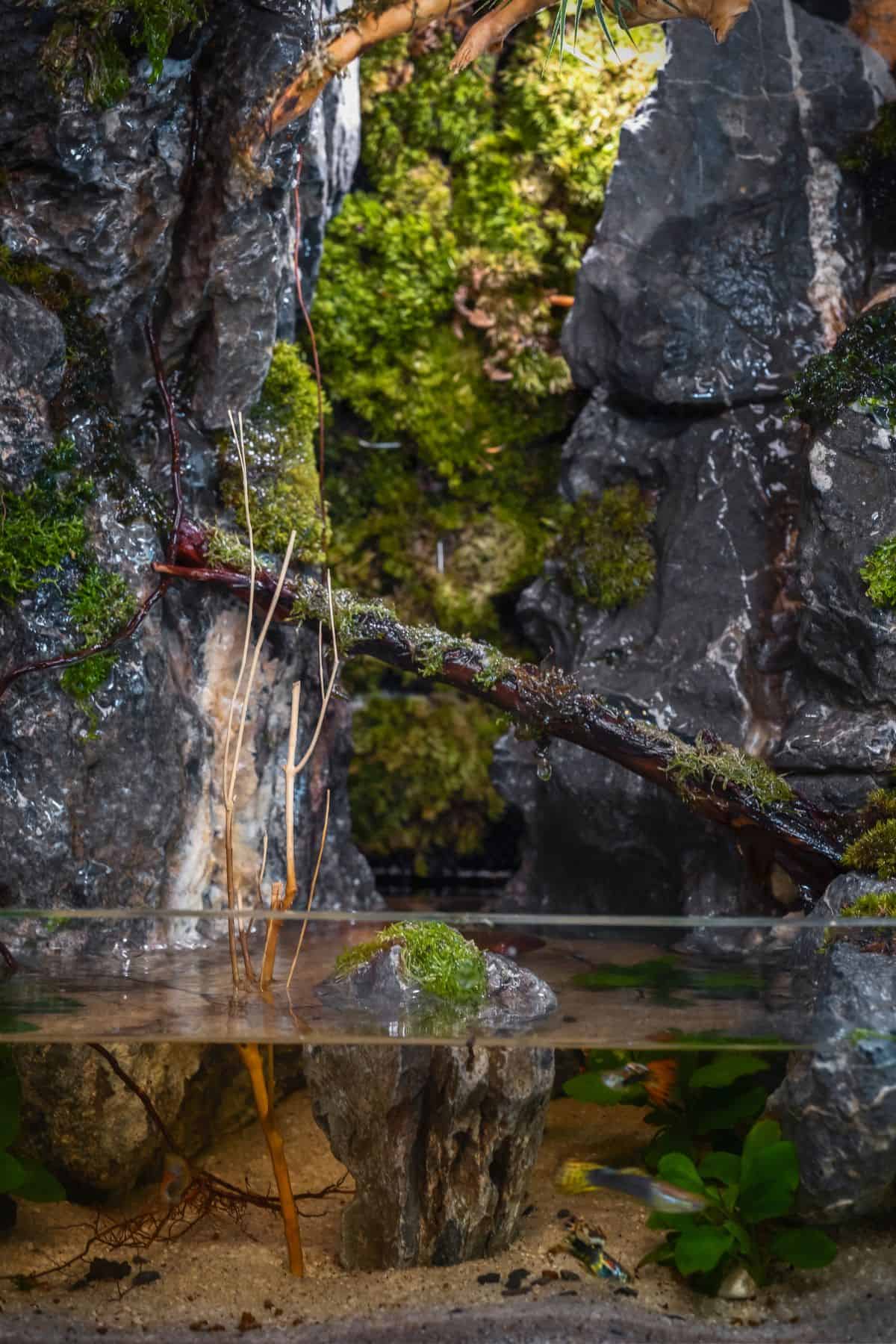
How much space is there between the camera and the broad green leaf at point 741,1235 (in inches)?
108

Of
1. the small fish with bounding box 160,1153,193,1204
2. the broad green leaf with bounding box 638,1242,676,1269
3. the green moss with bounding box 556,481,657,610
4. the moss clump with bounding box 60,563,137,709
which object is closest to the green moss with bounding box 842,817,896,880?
the broad green leaf with bounding box 638,1242,676,1269

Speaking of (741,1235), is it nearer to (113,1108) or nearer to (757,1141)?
(757,1141)

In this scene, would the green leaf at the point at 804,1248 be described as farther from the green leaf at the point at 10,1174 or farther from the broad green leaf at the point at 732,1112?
the green leaf at the point at 10,1174

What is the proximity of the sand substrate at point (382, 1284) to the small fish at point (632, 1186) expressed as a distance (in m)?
0.03

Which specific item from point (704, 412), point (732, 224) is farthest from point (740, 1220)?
→ point (732, 224)

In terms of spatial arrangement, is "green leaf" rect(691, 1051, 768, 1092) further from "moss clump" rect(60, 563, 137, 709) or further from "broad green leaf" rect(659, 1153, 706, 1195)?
"moss clump" rect(60, 563, 137, 709)

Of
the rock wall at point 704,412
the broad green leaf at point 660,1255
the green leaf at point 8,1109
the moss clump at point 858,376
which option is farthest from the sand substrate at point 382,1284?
the moss clump at point 858,376

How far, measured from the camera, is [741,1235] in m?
2.75

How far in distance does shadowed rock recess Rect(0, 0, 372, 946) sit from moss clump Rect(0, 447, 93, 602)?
2 cm

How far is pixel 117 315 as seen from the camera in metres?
4.06

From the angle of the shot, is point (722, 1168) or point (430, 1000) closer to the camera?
point (722, 1168)

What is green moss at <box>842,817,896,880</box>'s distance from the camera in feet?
12.0

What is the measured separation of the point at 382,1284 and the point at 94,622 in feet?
6.99

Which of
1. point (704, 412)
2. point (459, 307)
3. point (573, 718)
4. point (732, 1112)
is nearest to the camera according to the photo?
point (732, 1112)
